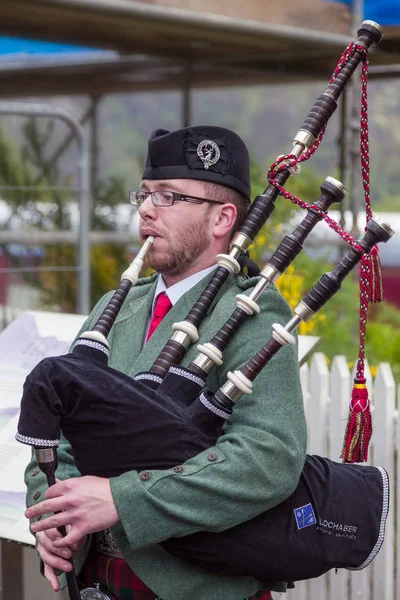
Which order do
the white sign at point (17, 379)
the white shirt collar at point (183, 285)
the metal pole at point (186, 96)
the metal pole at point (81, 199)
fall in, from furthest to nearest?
1. the metal pole at point (186, 96)
2. the metal pole at point (81, 199)
3. the white sign at point (17, 379)
4. the white shirt collar at point (183, 285)

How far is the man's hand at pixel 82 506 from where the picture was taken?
71.7 inches

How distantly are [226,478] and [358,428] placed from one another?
1.62 feet

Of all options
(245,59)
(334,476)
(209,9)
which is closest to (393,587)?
(334,476)

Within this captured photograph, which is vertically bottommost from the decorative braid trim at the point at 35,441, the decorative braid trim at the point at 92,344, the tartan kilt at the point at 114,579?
the tartan kilt at the point at 114,579

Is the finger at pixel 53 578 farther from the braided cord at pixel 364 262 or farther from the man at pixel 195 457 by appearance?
the braided cord at pixel 364 262

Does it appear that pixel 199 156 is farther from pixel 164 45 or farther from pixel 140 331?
pixel 164 45

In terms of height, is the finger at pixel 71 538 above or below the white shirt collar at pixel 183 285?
below

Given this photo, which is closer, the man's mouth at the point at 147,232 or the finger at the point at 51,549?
the finger at the point at 51,549

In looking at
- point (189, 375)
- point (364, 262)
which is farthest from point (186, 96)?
point (189, 375)

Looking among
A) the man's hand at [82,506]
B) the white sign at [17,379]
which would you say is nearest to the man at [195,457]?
the man's hand at [82,506]

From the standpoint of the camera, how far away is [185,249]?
82.8 inches

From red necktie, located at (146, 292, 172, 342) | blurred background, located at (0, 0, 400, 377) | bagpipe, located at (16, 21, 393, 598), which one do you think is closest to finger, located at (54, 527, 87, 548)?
bagpipe, located at (16, 21, 393, 598)

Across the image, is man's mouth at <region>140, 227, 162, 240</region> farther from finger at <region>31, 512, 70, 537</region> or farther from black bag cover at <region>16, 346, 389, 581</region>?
finger at <region>31, 512, 70, 537</region>

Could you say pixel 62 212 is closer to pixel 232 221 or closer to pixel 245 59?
pixel 245 59
